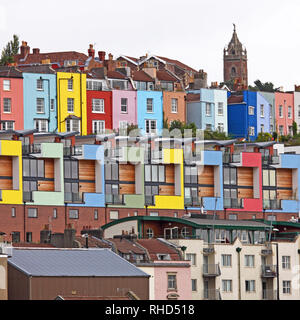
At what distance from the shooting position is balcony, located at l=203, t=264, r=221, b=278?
78812 millimetres

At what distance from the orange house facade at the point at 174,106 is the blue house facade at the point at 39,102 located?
14.1 metres

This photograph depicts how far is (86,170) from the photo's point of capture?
105250mm

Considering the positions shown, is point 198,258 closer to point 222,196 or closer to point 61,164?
point 61,164

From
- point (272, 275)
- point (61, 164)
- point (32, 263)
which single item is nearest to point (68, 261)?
point (32, 263)

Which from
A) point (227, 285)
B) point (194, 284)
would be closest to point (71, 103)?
point (227, 285)

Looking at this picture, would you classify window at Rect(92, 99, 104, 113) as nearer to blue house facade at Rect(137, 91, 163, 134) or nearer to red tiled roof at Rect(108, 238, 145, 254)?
blue house facade at Rect(137, 91, 163, 134)

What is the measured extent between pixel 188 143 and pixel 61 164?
14.7 meters

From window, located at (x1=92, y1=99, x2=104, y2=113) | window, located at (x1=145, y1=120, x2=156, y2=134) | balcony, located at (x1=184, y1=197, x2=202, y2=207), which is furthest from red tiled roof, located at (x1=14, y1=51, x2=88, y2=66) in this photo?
balcony, located at (x1=184, y1=197, x2=202, y2=207)

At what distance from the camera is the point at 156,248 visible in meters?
76.8

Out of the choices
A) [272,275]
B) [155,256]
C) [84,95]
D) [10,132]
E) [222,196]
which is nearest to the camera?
[155,256]

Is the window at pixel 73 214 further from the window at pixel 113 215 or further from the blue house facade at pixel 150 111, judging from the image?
the blue house facade at pixel 150 111

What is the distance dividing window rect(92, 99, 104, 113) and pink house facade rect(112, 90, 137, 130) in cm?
134

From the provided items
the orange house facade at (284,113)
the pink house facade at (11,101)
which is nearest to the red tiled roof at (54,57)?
the orange house facade at (284,113)
